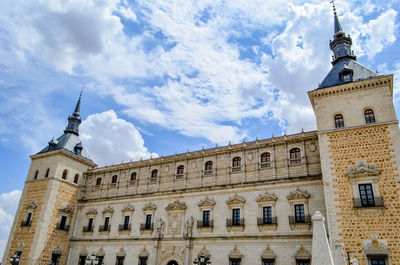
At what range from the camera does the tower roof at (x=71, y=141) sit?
118ft

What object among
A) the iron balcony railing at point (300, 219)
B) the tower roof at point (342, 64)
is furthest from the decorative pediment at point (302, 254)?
the tower roof at point (342, 64)

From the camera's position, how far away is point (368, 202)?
62.6 ft

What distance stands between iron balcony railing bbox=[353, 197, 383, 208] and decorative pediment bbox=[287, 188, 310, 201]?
13.1 ft

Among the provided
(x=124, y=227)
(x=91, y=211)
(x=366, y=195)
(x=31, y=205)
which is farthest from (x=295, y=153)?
(x=31, y=205)

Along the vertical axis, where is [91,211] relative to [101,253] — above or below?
above

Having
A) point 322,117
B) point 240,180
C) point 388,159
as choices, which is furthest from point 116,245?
point 388,159

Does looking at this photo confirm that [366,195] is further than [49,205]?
No

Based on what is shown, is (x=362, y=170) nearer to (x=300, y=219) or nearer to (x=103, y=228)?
(x=300, y=219)

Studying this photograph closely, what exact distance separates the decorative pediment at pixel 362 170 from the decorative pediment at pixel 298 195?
3823mm

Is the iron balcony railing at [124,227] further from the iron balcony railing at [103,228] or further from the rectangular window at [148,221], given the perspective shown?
the rectangular window at [148,221]

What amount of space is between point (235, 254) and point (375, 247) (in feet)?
32.4

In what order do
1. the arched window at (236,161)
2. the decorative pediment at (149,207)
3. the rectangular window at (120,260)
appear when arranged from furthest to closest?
the decorative pediment at (149,207) < the rectangular window at (120,260) < the arched window at (236,161)

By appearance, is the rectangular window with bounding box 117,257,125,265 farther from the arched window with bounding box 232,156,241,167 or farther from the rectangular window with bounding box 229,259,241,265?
the arched window with bounding box 232,156,241,167

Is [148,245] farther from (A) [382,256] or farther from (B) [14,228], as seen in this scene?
(A) [382,256]
